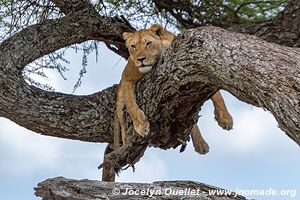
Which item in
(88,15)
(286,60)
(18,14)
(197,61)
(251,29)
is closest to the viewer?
(286,60)

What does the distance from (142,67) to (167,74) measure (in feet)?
0.66

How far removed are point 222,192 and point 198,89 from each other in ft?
1.39

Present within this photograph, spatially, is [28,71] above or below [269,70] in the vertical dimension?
above

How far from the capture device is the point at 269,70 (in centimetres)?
193

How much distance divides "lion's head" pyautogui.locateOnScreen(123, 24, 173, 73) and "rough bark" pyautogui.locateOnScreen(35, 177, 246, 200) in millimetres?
572

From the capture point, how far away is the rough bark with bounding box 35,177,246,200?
2.38 meters

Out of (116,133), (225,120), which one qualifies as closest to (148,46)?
(225,120)

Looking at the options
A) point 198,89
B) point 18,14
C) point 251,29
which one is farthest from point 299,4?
point 18,14

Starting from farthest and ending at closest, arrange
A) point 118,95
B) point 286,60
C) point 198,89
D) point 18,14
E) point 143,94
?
1. point 18,14
2. point 118,95
3. point 143,94
4. point 198,89
5. point 286,60

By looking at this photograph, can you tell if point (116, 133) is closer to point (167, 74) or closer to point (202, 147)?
point (202, 147)

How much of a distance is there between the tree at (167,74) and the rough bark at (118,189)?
397mm

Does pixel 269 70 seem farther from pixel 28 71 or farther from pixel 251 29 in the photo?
pixel 28 71

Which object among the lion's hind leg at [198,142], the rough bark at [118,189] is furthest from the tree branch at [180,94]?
the rough bark at [118,189]

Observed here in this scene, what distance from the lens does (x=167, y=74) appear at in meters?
2.62
